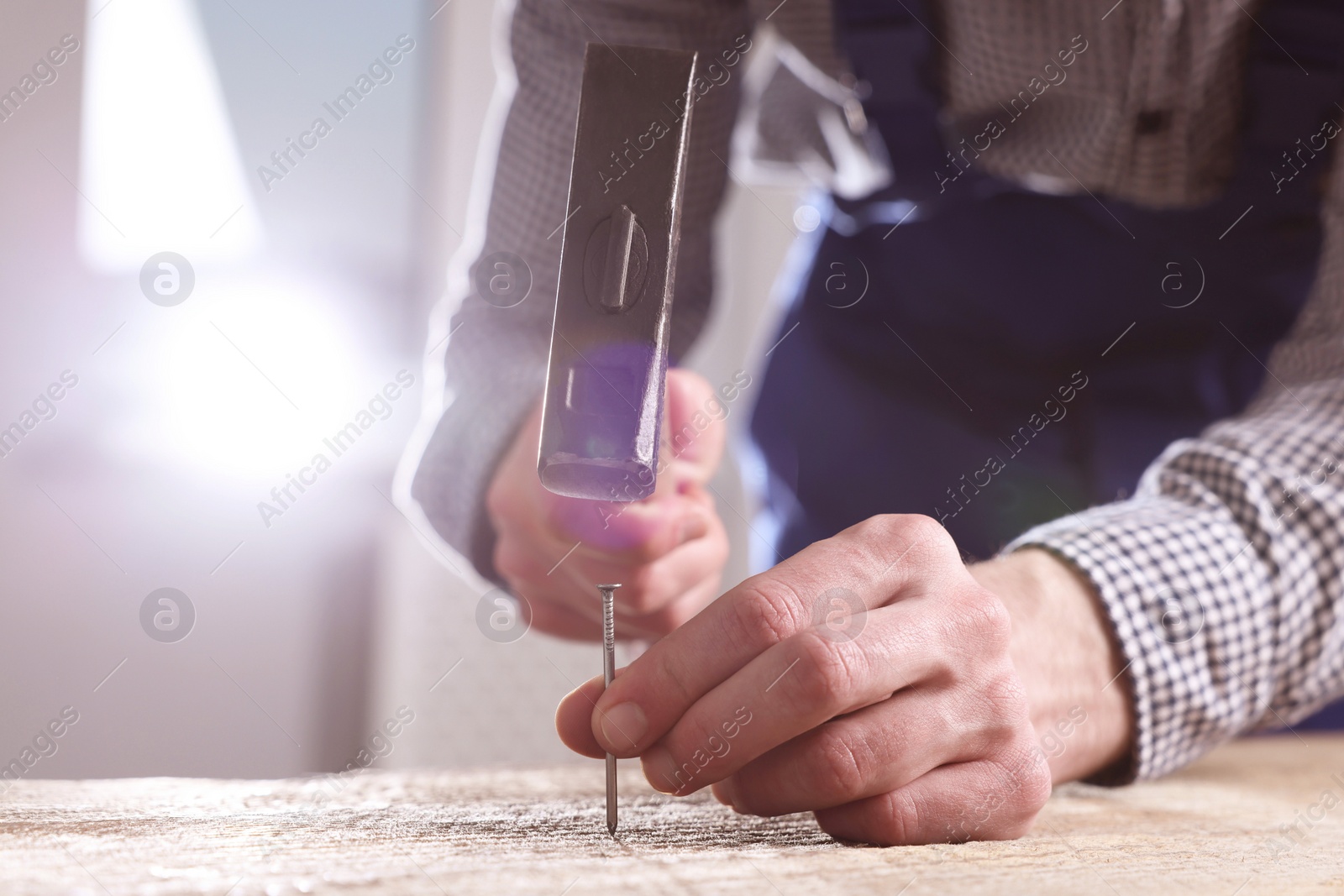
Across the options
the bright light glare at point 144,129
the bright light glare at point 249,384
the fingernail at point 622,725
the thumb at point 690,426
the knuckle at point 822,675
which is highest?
the bright light glare at point 144,129

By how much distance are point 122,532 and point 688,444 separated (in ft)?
6.44

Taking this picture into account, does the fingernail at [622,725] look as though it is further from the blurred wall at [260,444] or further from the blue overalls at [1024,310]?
the blurred wall at [260,444]

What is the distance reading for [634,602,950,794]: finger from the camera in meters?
0.43

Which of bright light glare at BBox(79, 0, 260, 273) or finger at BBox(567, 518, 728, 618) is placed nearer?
finger at BBox(567, 518, 728, 618)

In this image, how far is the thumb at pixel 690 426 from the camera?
28.7 inches

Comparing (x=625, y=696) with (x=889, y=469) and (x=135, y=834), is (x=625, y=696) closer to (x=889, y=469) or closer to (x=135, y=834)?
(x=135, y=834)

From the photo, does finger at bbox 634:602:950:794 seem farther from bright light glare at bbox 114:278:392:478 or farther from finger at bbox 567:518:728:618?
bright light glare at bbox 114:278:392:478

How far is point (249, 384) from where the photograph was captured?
92.6 inches

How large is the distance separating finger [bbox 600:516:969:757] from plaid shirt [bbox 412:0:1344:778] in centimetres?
23

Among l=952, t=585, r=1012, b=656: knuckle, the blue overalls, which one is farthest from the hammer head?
the blue overalls

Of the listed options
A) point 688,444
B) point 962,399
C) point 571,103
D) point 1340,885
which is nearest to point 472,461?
point 688,444

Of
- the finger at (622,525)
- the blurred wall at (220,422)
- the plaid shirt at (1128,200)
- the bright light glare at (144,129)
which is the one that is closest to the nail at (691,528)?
the finger at (622,525)

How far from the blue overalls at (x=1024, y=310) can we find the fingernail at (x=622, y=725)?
61 cm

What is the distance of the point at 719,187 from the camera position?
1037mm
